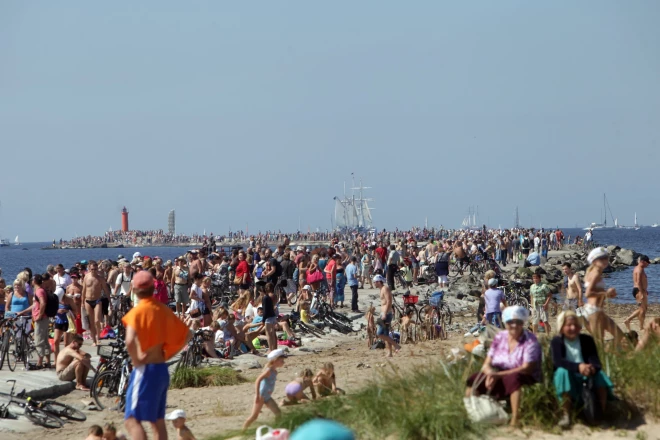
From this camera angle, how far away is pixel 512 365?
7.84 m

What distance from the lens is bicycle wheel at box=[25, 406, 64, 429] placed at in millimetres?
11523

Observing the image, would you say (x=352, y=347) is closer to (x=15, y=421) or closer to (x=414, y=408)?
(x=15, y=421)

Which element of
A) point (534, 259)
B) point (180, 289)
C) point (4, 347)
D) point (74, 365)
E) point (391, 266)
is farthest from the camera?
point (534, 259)

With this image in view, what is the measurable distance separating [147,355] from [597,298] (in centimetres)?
569

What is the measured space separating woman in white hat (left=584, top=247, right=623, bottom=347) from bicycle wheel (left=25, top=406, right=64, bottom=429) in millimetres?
7115

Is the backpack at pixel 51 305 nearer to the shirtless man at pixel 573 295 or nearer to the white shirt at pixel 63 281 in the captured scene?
the white shirt at pixel 63 281

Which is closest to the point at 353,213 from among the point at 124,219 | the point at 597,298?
the point at 124,219

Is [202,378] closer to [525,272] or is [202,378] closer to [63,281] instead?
[63,281]

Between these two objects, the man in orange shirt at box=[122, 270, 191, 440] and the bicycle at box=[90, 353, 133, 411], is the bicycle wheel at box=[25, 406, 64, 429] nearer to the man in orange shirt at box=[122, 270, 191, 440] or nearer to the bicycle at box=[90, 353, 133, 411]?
the bicycle at box=[90, 353, 133, 411]

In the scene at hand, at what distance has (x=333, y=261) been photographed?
78.6 feet

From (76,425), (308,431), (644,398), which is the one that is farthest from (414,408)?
(76,425)

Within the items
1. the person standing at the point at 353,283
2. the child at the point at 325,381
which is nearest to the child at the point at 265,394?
the child at the point at 325,381

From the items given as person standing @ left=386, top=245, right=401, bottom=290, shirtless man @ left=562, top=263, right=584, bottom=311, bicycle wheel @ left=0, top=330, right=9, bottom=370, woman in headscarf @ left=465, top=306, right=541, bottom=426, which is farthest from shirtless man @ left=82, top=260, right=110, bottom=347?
person standing @ left=386, top=245, right=401, bottom=290

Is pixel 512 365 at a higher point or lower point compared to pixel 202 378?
higher
